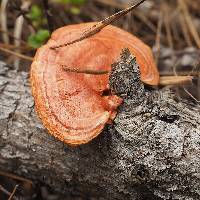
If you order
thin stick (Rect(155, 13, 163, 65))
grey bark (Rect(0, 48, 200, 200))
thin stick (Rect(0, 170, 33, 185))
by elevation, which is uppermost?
thin stick (Rect(155, 13, 163, 65))

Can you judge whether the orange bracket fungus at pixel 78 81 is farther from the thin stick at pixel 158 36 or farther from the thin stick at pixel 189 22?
the thin stick at pixel 189 22

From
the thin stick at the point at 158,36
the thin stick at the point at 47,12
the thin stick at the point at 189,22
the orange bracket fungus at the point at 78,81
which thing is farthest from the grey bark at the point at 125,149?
the thin stick at the point at 189,22

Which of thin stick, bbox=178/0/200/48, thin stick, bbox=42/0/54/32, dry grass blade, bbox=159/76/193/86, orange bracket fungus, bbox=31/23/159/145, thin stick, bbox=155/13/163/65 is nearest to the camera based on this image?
orange bracket fungus, bbox=31/23/159/145

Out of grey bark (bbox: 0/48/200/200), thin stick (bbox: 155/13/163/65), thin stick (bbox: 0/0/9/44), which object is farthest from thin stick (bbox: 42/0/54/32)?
thin stick (bbox: 155/13/163/65)

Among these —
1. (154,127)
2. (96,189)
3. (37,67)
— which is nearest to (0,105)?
(37,67)

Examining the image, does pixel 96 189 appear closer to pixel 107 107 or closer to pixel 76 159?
pixel 76 159

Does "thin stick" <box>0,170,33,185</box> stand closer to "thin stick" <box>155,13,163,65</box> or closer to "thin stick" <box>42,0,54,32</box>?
"thin stick" <box>42,0,54,32</box>
